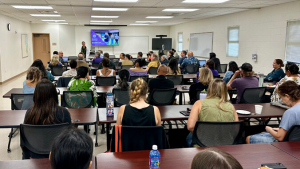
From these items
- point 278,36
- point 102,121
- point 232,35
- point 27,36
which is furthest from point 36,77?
point 27,36

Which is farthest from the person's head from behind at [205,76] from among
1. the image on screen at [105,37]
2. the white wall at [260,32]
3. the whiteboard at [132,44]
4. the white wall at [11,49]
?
the whiteboard at [132,44]

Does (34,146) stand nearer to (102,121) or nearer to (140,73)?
(102,121)

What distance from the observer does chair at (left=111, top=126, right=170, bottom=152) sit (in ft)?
6.49

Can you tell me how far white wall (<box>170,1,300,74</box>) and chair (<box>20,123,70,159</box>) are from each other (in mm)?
6415

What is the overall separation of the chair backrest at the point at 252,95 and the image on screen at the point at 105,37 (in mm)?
13002

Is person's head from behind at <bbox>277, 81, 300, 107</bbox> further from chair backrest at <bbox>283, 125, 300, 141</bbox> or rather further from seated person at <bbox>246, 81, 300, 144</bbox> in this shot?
chair backrest at <bbox>283, 125, 300, 141</bbox>

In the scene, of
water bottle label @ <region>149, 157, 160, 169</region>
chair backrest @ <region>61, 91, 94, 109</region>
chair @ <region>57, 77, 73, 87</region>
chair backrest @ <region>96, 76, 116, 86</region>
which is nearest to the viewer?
water bottle label @ <region>149, 157, 160, 169</region>

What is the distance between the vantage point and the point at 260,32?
26.0ft

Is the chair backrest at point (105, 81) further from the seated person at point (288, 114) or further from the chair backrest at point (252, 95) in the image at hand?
the seated person at point (288, 114)

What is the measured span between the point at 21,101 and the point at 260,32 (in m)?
6.84

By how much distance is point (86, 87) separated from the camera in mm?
3951

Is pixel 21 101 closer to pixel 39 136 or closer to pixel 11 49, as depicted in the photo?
pixel 39 136

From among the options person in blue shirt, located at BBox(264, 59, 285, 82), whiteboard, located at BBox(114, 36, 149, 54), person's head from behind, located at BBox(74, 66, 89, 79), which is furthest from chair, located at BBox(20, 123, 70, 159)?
whiteboard, located at BBox(114, 36, 149, 54)

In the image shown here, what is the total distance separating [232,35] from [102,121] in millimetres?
7980
